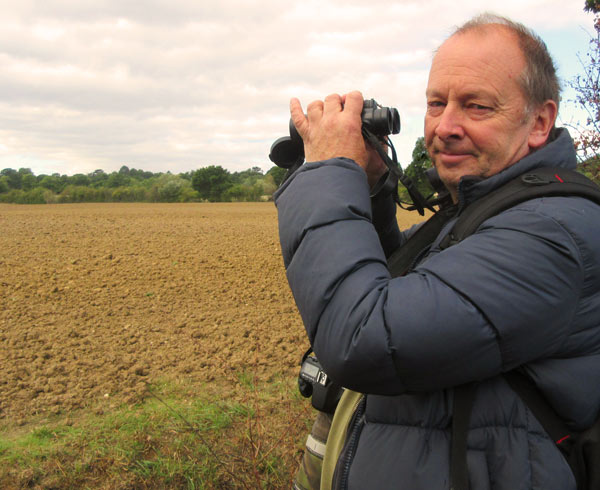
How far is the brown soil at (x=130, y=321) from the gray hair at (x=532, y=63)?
3149 mm

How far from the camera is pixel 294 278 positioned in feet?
3.82

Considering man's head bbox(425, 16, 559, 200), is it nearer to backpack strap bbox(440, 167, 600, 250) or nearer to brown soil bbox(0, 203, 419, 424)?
backpack strap bbox(440, 167, 600, 250)

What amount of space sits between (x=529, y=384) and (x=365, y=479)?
1.43 feet

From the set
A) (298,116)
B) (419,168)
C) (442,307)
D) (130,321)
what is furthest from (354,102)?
(130,321)

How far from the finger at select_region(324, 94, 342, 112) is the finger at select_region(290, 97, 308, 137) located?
8cm

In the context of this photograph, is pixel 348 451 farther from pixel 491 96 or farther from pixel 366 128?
pixel 491 96

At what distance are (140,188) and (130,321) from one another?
1930 inches

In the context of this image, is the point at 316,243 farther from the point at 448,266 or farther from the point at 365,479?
the point at 365,479

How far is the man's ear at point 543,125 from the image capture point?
1.42 metres

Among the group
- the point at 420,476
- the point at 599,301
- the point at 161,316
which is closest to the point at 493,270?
the point at 599,301

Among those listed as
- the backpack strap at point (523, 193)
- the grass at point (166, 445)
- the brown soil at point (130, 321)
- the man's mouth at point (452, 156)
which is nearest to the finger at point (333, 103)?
the man's mouth at point (452, 156)

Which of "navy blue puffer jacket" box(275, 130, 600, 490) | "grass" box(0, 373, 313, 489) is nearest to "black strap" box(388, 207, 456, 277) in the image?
"navy blue puffer jacket" box(275, 130, 600, 490)

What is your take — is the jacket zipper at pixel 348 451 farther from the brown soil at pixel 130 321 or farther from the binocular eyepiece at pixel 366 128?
the brown soil at pixel 130 321

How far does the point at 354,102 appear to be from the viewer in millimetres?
1367
